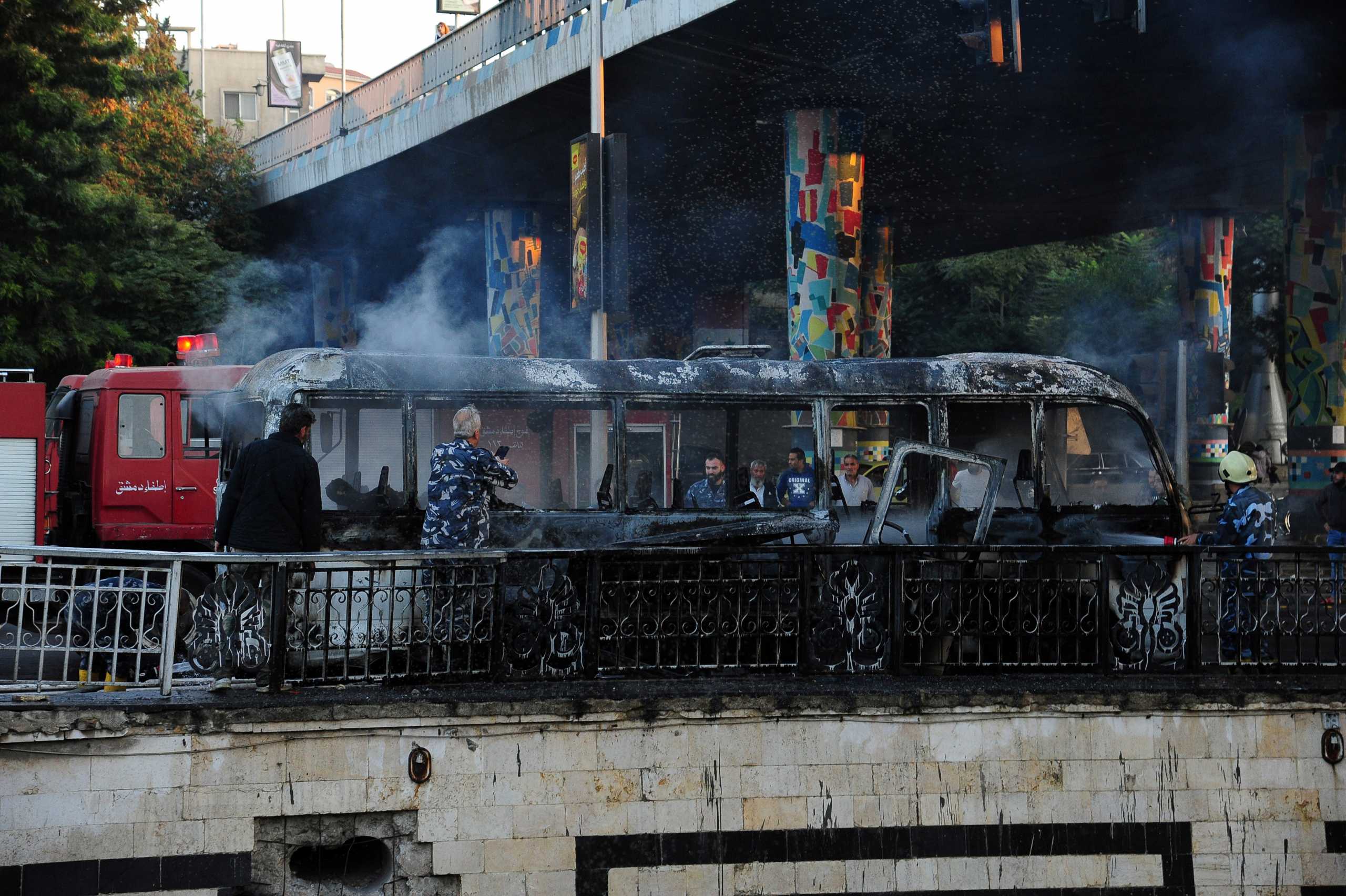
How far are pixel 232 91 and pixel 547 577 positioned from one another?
6346 centimetres

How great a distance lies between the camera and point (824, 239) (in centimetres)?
2053

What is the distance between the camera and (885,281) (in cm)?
3200

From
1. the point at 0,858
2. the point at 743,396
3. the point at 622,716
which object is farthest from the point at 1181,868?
the point at 0,858

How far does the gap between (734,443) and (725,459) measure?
13cm

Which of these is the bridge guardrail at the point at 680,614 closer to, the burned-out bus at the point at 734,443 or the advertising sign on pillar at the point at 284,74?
the burned-out bus at the point at 734,443

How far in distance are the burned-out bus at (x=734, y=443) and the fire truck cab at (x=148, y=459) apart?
192 inches

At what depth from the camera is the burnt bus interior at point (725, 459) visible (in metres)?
9.80

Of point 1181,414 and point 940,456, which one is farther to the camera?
point 1181,414

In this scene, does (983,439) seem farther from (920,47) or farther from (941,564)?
(920,47)

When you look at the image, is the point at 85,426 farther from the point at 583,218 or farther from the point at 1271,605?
the point at 1271,605

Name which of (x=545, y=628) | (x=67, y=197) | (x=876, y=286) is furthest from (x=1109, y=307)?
(x=545, y=628)

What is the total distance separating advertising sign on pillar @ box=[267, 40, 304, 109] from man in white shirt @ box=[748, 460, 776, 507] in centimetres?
3609

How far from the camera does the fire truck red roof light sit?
17547mm

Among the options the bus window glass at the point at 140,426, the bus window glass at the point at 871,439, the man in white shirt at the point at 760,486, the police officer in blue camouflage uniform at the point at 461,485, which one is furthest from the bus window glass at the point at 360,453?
the bus window glass at the point at 140,426
